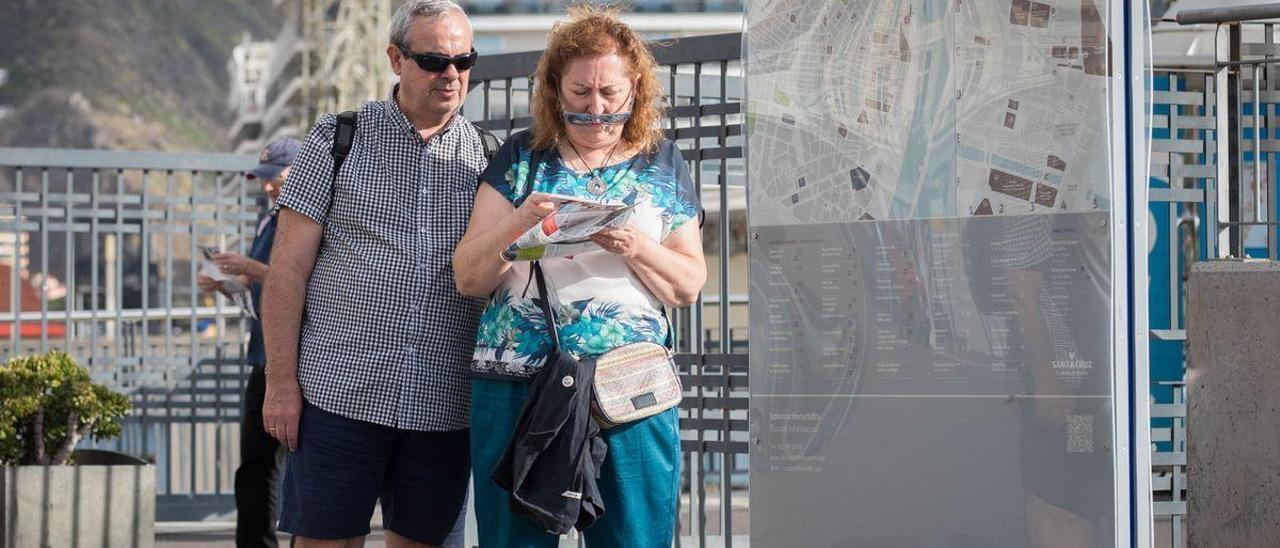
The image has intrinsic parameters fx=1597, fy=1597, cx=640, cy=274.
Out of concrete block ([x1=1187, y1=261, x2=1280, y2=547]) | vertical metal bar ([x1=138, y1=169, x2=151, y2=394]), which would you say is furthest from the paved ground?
concrete block ([x1=1187, y1=261, x2=1280, y2=547])

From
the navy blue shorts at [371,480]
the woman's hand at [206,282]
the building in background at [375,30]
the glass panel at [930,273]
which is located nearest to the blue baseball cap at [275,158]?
the woman's hand at [206,282]

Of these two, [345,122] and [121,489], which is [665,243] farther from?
[121,489]

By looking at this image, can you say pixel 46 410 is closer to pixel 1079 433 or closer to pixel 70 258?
pixel 70 258

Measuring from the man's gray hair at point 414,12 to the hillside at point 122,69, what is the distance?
499 ft

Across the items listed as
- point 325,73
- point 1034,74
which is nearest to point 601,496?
point 1034,74

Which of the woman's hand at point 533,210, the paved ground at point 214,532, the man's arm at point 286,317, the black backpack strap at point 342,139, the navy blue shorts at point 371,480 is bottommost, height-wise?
the paved ground at point 214,532

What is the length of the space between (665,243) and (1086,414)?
106cm

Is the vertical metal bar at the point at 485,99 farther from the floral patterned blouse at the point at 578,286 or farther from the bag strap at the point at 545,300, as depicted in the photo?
the bag strap at the point at 545,300

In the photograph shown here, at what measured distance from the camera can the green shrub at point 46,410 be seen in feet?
20.1

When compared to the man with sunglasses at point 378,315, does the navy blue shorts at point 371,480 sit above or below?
below

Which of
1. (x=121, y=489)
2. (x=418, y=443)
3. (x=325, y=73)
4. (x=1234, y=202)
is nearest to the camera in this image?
(x=418, y=443)

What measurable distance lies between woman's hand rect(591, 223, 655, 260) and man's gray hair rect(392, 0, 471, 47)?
759 millimetres

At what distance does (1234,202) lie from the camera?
17.6 feet

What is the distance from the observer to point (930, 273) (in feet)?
12.9
